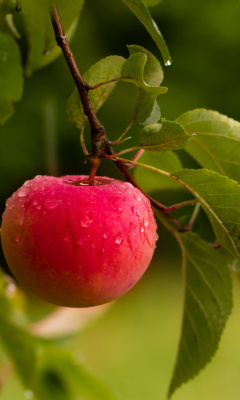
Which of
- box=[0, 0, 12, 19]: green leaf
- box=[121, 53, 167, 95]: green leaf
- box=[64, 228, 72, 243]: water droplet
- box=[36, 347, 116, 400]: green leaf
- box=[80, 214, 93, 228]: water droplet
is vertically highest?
box=[0, 0, 12, 19]: green leaf

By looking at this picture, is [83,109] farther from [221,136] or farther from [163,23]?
[163,23]

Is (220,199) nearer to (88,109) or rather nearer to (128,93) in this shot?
(88,109)

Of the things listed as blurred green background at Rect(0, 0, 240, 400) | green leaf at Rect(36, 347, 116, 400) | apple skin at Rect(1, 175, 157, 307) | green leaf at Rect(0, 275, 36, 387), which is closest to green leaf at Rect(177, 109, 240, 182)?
apple skin at Rect(1, 175, 157, 307)

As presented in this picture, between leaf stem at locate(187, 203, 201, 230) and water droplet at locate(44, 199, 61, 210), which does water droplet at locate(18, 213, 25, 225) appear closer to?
water droplet at locate(44, 199, 61, 210)

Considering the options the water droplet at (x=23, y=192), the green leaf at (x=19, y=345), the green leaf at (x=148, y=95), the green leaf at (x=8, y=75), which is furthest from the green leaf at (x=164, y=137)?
the green leaf at (x=19, y=345)

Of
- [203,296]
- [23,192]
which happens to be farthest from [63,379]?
[23,192]
